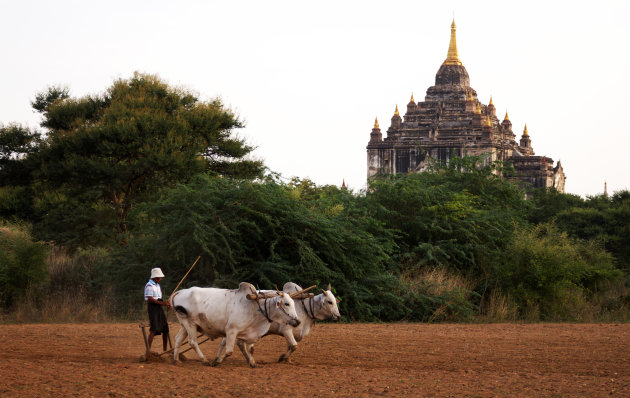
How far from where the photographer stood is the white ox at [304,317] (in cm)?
1049

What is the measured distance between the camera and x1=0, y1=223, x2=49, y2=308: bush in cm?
1728

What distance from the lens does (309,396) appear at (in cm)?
839

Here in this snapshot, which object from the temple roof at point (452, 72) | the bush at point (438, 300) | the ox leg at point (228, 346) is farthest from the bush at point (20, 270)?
the temple roof at point (452, 72)

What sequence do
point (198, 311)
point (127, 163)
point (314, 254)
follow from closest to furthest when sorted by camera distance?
point (198, 311) → point (314, 254) → point (127, 163)

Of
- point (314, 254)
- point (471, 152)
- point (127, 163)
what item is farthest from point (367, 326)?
point (471, 152)

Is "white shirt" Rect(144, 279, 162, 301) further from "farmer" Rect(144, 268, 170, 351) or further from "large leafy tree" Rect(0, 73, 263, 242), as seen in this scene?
"large leafy tree" Rect(0, 73, 263, 242)

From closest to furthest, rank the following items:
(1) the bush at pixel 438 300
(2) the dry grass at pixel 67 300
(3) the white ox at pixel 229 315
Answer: (3) the white ox at pixel 229 315 → (2) the dry grass at pixel 67 300 → (1) the bush at pixel 438 300

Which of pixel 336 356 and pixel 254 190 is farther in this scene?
pixel 254 190

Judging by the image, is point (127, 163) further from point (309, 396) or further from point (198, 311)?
point (309, 396)

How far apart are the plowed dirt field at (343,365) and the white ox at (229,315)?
1.19 feet

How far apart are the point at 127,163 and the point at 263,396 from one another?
20.9 m

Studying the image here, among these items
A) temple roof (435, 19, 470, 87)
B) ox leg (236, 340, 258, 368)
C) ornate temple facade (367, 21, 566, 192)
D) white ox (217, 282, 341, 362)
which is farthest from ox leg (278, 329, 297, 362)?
temple roof (435, 19, 470, 87)

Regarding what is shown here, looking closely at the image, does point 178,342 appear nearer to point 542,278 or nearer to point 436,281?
point 436,281

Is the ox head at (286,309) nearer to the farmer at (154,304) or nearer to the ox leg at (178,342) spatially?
the ox leg at (178,342)
